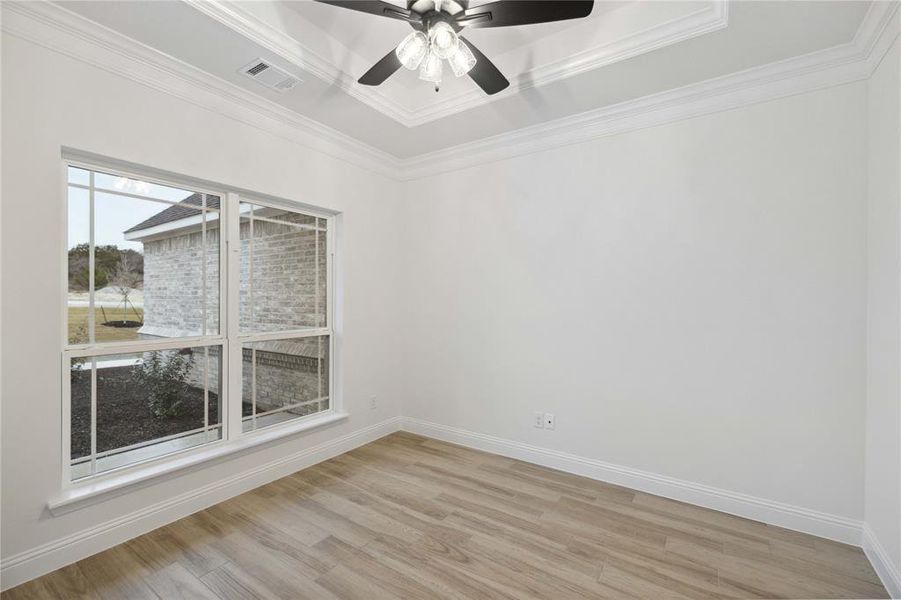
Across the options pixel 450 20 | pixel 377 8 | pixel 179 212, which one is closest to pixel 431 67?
pixel 450 20

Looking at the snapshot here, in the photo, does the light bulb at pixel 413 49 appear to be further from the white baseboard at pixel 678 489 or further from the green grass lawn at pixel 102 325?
the white baseboard at pixel 678 489

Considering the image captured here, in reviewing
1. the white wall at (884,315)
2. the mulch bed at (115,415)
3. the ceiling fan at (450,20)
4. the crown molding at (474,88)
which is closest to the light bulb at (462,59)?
the ceiling fan at (450,20)

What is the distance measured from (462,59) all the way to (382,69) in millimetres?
466

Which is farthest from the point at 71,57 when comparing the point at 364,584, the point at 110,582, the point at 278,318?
the point at 364,584

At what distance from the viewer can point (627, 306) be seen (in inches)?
115

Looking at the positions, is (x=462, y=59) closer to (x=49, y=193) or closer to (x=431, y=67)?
(x=431, y=67)

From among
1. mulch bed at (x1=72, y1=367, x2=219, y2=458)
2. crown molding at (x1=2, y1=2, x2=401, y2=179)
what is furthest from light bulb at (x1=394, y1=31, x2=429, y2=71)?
mulch bed at (x1=72, y1=367, x2=219, y2=458)

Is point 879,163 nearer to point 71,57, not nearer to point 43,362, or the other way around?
point 71,57

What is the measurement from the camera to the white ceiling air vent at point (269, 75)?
2.43 metres

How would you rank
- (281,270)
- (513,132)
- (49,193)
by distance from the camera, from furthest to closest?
(513,132) < (281,270) < (49,193)

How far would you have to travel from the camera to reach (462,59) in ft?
6.61

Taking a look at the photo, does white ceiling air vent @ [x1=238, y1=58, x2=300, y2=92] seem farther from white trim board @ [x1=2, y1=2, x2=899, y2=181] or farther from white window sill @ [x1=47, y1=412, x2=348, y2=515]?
white window sill @ [x1=47, y1=412, x2=348, y2=515]

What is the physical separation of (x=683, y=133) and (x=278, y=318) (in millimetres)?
3197

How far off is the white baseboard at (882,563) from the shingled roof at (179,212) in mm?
4175
